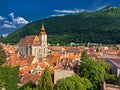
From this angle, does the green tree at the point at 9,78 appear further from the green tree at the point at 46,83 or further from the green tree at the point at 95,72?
the green tree at the point at 95,72

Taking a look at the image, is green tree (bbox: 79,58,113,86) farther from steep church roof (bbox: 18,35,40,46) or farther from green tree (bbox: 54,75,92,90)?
steep church roof (bbox: 18,35,40,46)

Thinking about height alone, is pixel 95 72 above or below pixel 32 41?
below

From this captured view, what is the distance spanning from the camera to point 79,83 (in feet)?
137

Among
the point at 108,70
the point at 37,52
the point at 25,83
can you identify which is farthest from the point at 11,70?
the point at 37,52

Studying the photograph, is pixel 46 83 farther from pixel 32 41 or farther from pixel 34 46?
pixel 32 41

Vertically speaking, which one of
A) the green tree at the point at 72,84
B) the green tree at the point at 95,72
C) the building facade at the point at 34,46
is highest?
the building facade at the point at 34,46

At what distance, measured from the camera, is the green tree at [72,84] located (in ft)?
135

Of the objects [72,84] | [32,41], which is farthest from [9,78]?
[32,41]

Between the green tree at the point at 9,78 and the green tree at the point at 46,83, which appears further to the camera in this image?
the green tree at the point at 9,78

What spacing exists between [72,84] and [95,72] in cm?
573

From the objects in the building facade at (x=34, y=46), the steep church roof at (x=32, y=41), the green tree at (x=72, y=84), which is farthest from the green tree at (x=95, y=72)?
the steep church roof at (x=32, y=41)

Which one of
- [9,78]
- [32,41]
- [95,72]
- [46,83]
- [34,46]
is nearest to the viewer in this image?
[46,83]

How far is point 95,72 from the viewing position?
46.1 meters

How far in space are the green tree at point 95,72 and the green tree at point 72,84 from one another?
262 centimetres
